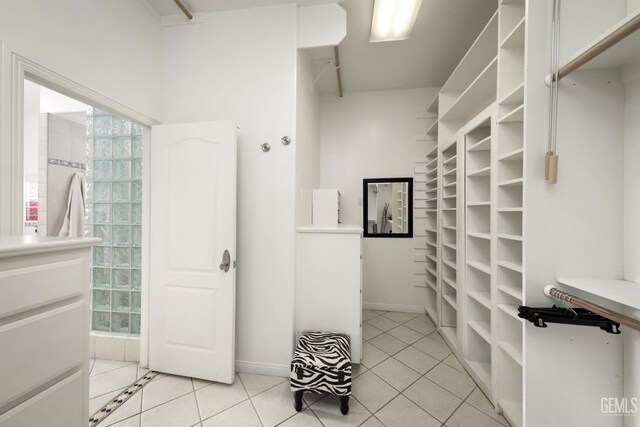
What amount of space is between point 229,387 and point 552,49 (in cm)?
271

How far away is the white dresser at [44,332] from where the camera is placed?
77 centimetres

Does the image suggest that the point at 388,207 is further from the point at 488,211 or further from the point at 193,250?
the point at 193,250

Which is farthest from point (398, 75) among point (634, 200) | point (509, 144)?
point (634, 200)

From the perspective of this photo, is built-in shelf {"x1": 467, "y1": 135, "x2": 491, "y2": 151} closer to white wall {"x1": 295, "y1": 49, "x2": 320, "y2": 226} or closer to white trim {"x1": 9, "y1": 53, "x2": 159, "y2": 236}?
white wall {"x1": 295, "y1": 49, "x2": 320, "y2": 226}

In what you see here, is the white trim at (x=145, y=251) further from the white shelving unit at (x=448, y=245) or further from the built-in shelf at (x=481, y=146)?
the white shelving unit at (x=448, y=245)

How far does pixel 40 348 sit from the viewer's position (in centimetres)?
85

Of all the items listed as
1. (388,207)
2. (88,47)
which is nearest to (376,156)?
(388,207)

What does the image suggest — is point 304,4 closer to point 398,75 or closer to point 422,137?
point 398,75

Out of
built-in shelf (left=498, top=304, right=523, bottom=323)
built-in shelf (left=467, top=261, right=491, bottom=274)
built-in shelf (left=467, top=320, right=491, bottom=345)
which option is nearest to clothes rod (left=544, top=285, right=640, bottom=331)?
built-in shelf (left=498, top=304, right=523, bottom=323)

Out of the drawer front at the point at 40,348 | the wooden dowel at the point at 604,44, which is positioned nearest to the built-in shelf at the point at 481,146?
the wooden dowel at the point at 604,44

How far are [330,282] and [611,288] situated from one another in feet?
5.00

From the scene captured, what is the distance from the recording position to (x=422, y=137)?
332cm

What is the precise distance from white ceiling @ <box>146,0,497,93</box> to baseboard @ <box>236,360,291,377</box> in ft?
9.61

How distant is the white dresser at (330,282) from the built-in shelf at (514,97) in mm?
1284
